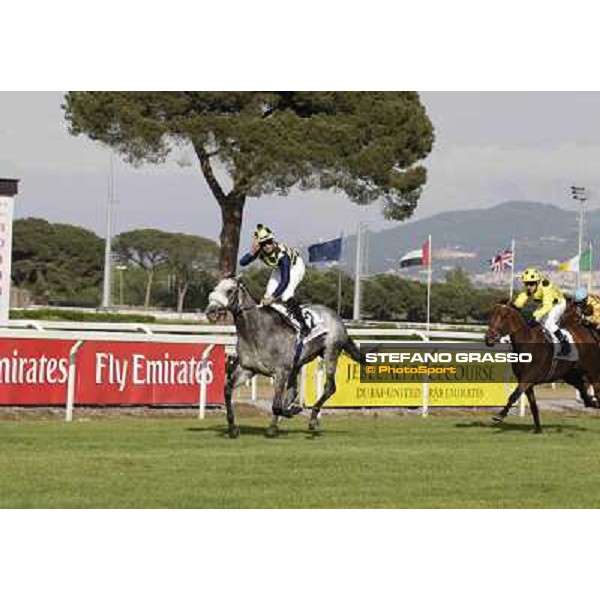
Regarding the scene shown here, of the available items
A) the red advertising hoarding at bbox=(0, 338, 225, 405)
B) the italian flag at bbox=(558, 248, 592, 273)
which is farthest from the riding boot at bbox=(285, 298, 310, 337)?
the italian flag at bbox=(558, 248, 592, 273)

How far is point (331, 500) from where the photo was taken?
28.3ft

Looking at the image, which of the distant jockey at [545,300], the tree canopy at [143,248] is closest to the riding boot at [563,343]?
the distant jockey at [545,300]

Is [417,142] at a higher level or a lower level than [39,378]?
higher

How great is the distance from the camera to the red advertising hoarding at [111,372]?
14.9 metres

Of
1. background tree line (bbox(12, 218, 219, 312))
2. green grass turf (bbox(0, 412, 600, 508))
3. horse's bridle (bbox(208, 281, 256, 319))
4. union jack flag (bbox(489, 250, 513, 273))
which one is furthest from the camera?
background tree line (bbox(12, 218, 219, 312))

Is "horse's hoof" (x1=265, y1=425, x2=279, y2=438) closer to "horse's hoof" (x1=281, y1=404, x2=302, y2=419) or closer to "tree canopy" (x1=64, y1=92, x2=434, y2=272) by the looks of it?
"horse's hoof" (x1=281, y1=404, x2=302, y2=419)

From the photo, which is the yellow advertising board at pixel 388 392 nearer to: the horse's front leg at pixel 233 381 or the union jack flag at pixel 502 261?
the horse's front leg at pixel 233 381

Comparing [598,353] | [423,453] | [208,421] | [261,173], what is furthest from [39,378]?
[261,173]

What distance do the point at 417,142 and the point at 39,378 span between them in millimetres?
21221

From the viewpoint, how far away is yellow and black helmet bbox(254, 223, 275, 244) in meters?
12.6

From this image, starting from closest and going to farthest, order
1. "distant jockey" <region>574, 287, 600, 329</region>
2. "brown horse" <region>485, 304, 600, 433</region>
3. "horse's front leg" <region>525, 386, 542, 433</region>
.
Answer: "brown horse" <region>485, 304, 600, 433</region> < "horse's front leg" <region>525, 386, 542, 433</region> < "distant jockey" <region>574, 287, 600, 329</region>

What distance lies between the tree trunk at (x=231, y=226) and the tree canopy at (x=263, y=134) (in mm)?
25

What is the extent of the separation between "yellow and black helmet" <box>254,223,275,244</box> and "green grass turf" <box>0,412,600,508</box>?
6.39 ft

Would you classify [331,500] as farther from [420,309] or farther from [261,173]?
[420,309]
